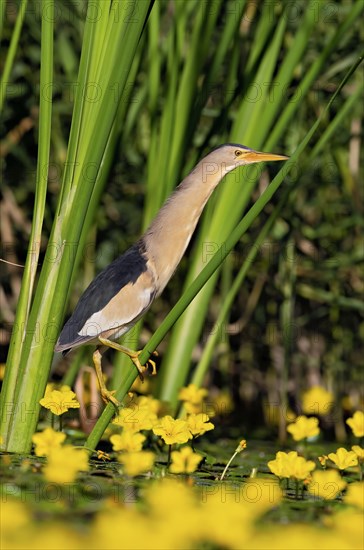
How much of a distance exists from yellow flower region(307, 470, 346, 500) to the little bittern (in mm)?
718

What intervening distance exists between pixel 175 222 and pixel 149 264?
0.42ft

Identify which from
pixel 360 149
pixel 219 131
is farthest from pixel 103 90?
pixel 360 149

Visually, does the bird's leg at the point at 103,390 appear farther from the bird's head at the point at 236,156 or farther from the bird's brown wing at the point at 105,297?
the bird's head at the point at 236,156

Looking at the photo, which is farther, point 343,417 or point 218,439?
point 343,417

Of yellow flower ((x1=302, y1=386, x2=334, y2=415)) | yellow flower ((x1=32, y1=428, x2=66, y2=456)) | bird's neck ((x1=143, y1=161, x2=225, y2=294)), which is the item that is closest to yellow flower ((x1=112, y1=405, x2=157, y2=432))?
yellow flower ((x1=32, y1=428, x2=66, y2=456))

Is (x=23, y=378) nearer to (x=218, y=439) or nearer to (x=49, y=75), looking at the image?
(x=49, y=75)

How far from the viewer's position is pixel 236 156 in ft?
7.99

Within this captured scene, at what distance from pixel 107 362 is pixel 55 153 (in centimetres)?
80

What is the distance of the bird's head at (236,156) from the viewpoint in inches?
95.3

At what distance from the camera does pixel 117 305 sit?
2303 mm

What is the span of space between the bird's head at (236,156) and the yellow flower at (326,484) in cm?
93

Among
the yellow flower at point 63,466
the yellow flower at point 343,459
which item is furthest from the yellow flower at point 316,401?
the yellow flower at point 63,466

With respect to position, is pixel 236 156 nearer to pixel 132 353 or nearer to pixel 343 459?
pixel 132 353

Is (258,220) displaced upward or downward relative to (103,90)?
upward
